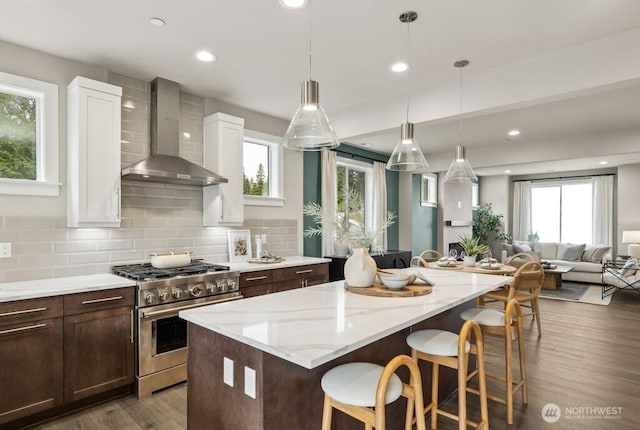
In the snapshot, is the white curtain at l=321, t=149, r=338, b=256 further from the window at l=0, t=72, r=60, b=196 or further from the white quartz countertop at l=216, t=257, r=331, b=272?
the window at l=0, t=72, r=60, b=196

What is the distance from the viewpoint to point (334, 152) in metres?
5.81

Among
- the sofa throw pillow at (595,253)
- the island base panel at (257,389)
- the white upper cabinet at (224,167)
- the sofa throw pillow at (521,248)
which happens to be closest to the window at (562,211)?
the sofa throw pillow at (595,253)

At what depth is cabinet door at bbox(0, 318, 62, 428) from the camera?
2.31m

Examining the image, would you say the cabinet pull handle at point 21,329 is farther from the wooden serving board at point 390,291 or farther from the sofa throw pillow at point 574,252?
the sofa throw pillow at point 574,252

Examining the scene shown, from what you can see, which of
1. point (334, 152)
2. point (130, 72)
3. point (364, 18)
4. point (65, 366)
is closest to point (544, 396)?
point (364, 18)

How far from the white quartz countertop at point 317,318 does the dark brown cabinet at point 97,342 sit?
4.09ft

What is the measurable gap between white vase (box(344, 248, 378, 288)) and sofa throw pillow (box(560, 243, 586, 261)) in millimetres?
8152

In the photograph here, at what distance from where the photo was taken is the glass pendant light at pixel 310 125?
2.08m

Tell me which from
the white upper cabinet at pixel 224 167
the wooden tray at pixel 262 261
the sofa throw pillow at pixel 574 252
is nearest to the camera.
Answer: the white upper cabinet at pixel 224 167

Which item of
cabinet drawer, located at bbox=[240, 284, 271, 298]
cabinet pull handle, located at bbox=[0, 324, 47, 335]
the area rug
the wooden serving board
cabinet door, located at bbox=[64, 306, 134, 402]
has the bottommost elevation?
the area rug

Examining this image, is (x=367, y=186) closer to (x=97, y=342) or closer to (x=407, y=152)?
(x=407, y=152)

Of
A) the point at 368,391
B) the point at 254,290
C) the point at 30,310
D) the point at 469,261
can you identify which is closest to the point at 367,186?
the point at 469,261

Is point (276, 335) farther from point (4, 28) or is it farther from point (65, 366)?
point (4, 28)

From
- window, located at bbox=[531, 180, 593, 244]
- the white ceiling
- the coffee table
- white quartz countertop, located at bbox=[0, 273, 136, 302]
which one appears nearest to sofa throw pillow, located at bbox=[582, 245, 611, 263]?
window, located at bbox=[531, 180, 593, 244]
